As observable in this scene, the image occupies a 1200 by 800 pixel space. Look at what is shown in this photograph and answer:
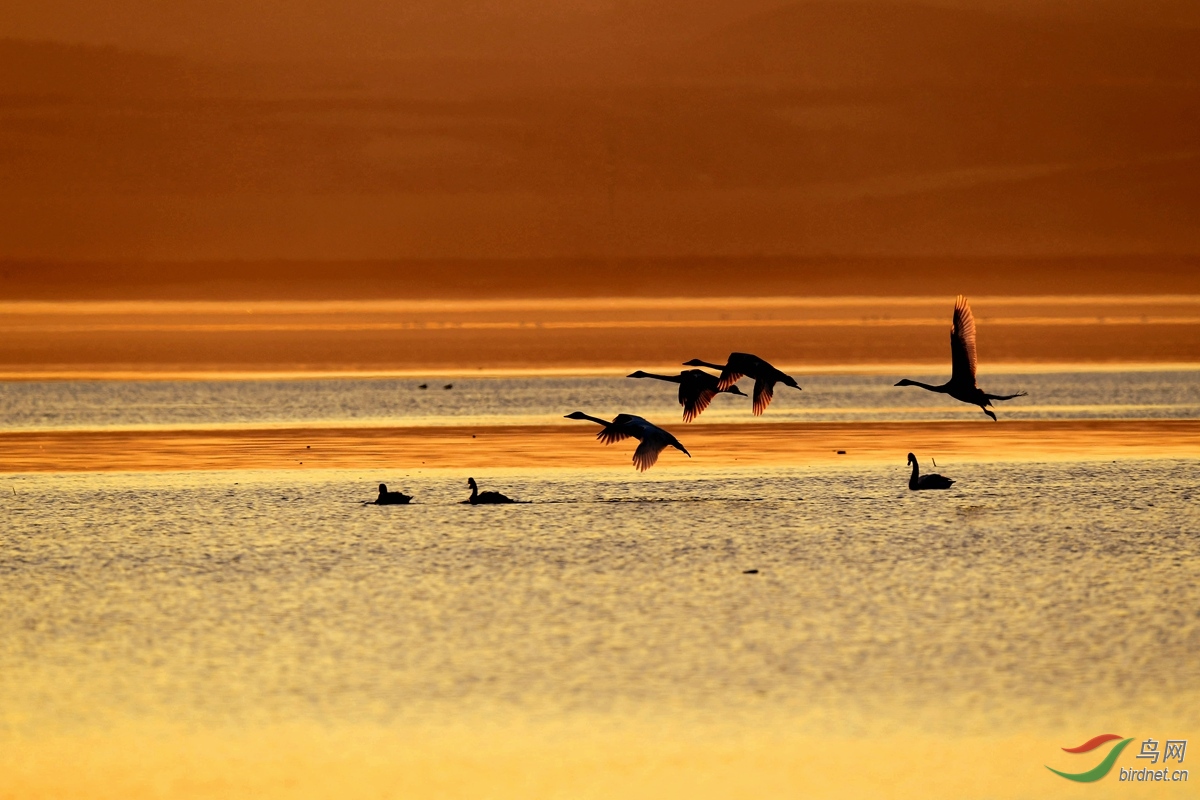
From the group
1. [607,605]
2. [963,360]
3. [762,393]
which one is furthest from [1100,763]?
[762,393]

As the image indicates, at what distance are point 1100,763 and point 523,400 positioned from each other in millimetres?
13998

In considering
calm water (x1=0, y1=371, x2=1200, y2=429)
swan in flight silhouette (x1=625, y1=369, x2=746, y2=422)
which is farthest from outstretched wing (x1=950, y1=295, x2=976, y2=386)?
calm water (x1=0, y1=371, x2=1200, y2=429)

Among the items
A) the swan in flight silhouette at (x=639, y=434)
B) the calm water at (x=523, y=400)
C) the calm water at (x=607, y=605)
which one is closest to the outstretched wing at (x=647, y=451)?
the swan in flight silhouette at (x=639, y=434)

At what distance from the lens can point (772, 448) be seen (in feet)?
44.2

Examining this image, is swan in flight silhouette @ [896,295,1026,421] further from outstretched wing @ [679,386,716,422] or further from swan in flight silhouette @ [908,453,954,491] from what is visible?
outstretched wing @ [679,386,716,422]

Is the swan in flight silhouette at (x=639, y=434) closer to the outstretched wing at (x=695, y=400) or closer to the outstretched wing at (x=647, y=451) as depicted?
the outstretched wing at (x=647, y=451)

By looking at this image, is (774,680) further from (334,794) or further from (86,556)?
(86,556)

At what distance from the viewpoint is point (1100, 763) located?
487cm

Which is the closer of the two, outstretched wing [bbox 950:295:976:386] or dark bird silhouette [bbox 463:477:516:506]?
dark bird silhouette [bbox 463:477:516:506]

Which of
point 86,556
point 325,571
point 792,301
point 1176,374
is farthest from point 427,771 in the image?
point 792,301

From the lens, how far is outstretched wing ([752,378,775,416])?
1078cm

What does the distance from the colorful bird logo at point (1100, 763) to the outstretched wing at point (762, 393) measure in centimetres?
572

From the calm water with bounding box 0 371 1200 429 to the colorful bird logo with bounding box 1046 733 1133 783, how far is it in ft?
36.5

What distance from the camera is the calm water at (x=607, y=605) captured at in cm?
555
